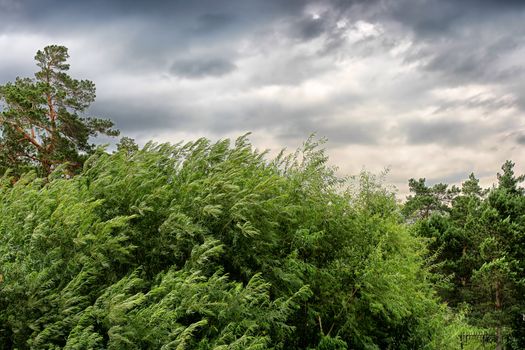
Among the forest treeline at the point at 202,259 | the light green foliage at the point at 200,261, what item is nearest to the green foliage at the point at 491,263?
the forest treeline at the point at 202,259

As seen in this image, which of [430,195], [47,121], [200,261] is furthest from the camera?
[430,195]

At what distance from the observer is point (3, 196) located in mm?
14188

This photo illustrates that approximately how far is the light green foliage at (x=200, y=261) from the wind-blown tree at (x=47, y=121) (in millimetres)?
16417

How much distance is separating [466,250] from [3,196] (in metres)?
35.6

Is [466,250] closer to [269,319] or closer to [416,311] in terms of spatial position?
[416,311]

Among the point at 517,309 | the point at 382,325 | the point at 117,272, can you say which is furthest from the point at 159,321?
the point at 517,309

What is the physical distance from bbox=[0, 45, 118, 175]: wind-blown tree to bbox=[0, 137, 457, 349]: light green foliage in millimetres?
16417

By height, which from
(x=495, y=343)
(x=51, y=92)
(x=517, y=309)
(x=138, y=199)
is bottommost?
(x=495, y=343)

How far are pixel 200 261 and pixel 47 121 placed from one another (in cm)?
2264

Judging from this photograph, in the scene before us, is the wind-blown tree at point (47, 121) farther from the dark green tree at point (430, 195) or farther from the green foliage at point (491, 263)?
the dark green tree at point (430, 195)

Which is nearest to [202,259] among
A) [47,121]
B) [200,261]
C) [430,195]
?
[200,261]

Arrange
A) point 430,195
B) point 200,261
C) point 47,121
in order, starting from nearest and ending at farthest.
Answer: point 200,261
point 47,121
point 430,195

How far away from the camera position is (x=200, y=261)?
43.0ft

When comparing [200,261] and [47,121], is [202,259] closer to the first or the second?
[200,261]
